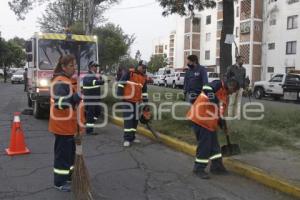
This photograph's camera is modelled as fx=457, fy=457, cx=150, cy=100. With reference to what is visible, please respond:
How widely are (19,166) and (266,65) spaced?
42755 millimetres

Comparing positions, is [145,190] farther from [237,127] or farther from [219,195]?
[237,127]

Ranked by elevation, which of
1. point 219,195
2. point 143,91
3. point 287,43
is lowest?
point 219,195

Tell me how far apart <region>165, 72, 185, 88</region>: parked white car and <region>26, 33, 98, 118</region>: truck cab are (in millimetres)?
26996

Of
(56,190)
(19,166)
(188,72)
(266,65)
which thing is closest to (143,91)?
(188,72)

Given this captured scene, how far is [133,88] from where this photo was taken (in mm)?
9586

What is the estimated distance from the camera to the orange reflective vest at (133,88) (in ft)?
31.2

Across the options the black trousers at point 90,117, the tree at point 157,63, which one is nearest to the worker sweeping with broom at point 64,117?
the black trousers at point 90,117

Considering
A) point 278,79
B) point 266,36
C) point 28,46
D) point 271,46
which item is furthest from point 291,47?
point 28,46

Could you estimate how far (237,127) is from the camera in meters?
10.6

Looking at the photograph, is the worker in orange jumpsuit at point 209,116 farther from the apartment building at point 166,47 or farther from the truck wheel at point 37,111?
the apartment building at point 166,47

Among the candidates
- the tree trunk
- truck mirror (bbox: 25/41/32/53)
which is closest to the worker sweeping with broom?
truck mirror (bbox: 25/41/32/53)

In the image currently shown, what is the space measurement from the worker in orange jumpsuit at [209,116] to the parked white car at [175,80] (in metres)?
33.7

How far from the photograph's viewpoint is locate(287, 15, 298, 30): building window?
43.1 metres

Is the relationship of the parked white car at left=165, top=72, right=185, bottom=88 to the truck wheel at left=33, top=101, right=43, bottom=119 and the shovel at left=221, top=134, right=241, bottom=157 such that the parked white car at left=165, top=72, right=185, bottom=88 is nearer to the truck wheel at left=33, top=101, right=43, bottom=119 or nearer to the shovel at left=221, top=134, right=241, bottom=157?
→ the truck wheel at left=33, top=101, right=43, bottom=119
